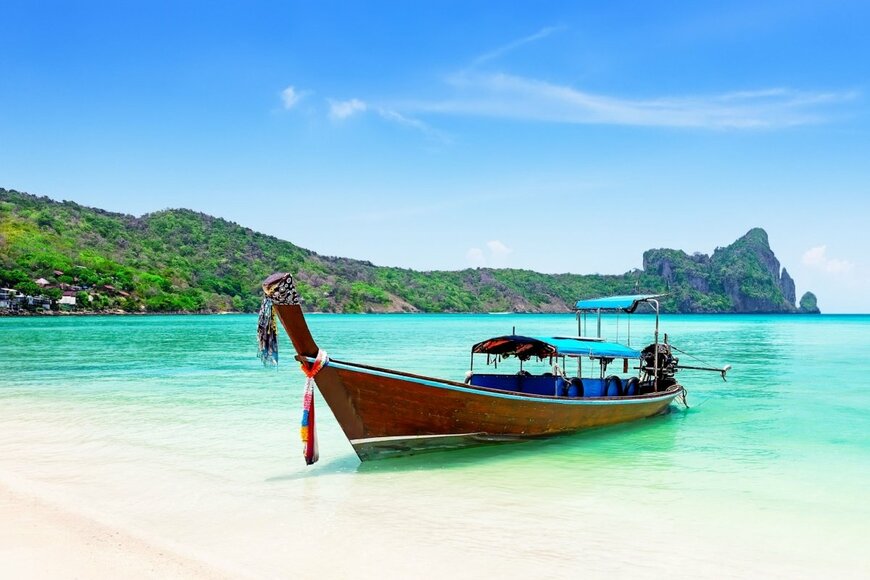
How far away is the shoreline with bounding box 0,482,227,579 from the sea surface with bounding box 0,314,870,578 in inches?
10.0

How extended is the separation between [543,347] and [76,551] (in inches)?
321

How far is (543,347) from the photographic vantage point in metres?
11.9

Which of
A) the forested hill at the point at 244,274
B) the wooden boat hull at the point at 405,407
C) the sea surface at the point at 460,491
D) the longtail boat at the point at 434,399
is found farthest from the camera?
the forested hill at the point at 244,274

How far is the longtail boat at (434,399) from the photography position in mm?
8555

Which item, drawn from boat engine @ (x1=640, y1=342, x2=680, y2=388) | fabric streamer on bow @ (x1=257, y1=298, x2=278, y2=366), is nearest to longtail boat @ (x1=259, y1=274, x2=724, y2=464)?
fabric streamer on bow @ (x1=257, y1=298, x2=278, y2=366)

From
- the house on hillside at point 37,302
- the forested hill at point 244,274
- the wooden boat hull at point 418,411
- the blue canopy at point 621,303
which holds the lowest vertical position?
the wooden boat hull at point 418,411

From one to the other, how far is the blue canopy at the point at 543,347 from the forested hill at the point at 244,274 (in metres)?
15.5

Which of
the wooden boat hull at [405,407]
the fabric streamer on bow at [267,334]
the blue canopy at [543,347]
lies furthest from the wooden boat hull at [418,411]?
the blue canopy at [543,347]

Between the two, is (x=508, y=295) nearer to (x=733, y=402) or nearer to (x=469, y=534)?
(x=733, y=402)

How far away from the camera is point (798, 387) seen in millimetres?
22391

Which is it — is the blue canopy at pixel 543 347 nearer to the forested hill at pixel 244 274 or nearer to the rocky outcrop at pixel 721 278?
the forested hill at pixel 244 274

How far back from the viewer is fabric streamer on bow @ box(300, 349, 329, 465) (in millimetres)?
8680

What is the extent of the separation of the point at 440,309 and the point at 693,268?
73.6m

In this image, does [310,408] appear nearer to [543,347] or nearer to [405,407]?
[405,407]
